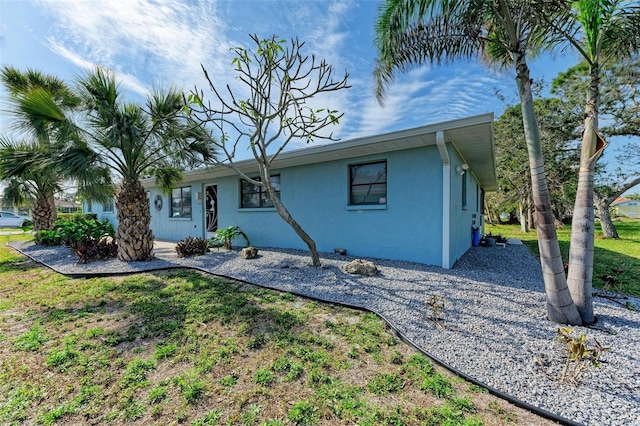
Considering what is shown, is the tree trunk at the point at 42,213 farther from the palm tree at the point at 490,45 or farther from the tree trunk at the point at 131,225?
the palm tree at the point at 490,45

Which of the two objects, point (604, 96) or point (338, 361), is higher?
point (604, 96)

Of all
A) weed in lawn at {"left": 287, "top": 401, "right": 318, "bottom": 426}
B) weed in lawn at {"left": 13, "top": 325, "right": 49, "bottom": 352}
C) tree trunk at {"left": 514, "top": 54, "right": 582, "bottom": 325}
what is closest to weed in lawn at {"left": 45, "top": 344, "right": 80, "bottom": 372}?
weed in lawn at {"left": 13, "top": 325, "right": 49, "bottom": 352}

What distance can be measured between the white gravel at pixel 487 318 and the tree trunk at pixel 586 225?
1.20 ft

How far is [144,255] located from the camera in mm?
7043

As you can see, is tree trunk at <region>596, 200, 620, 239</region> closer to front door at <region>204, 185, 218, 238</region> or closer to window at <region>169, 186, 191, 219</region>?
front door at <region>204, 185, 218, 238</region>

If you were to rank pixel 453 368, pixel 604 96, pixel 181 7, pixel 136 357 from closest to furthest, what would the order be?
1. pixel 453 368
2. pixel 136 357
3. pixel 181 7
4. pixel 604 96

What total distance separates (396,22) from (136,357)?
231 inches

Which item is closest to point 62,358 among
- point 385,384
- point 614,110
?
point 385,384

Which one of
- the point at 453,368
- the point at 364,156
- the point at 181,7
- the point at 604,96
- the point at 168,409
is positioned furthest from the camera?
the point at 604,96

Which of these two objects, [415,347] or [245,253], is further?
[245,253]

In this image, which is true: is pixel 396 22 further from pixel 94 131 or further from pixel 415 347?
pixel 94 131

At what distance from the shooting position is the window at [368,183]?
6.83 m

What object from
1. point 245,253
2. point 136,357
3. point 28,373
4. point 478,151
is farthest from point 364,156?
point 28,373

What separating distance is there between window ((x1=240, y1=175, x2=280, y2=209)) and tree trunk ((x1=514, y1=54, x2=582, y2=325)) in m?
6.59
